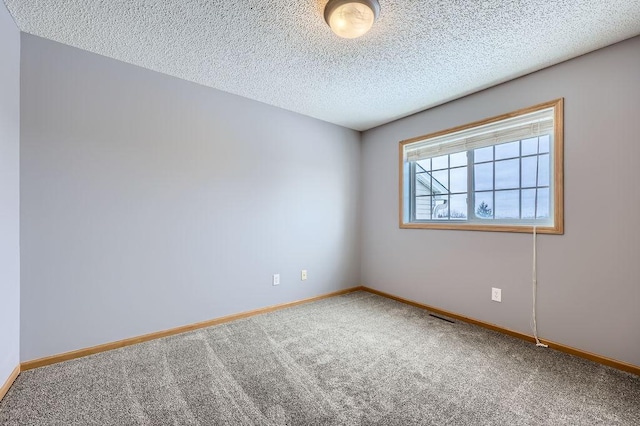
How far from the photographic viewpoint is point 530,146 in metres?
2.44

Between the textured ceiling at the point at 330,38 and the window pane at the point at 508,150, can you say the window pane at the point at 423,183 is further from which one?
the textured ceiling at the point at 330,38

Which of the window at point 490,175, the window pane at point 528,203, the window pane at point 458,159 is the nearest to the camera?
the window at point 490,175

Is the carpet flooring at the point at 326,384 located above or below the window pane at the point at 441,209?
below

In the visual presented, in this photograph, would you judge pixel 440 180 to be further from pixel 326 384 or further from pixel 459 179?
pixel 326 384

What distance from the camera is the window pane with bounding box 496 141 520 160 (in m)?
2.53

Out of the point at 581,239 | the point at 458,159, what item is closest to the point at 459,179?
the point at 458,159

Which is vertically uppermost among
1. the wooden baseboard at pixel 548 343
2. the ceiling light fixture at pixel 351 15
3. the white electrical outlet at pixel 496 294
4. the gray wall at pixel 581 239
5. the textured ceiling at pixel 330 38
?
the textured ceiling at pixel 330 38

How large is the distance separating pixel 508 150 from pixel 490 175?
269 mm

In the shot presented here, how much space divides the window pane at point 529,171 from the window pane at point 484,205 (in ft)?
1.01

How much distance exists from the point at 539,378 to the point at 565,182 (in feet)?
4.83

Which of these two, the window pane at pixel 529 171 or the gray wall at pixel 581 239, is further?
the window pane at pixel 529 171

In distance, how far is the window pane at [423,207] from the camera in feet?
10.9

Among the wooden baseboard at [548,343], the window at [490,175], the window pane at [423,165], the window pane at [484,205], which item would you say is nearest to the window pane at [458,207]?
the window at [490,175]

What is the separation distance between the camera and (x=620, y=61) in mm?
1942
